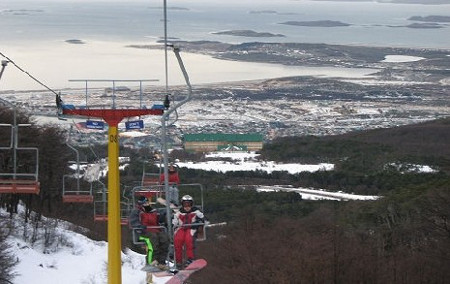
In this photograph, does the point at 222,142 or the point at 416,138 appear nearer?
the point at 222,142

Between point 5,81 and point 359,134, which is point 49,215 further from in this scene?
point 359,134

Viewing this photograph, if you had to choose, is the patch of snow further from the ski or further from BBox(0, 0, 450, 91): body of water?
the ski

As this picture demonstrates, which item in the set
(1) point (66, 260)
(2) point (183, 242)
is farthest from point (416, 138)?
(2) point (183, 242)

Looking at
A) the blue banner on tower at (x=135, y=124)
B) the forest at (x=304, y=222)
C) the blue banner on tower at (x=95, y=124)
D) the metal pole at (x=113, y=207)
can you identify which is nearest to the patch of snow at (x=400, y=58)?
the forest at (x=304, y=222)

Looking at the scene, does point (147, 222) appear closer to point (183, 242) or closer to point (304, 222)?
point (183, 242)

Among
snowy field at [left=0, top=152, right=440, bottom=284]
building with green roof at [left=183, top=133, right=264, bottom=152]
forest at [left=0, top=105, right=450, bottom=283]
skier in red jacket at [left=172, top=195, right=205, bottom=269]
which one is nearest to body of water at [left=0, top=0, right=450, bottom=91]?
skier in red jacket at [left=172, top=195, right=205, bottom=269]

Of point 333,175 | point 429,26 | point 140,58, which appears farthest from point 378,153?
point 429,26

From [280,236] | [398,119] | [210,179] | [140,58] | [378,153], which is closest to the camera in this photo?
[280,236]
